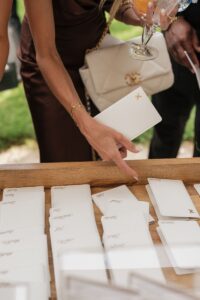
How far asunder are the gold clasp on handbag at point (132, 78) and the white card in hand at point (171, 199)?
1.57 feet

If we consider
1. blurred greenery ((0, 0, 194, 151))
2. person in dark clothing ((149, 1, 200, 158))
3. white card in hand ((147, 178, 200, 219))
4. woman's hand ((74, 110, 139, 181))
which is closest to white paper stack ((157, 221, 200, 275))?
white card in hand ((147, 178, 200, 219))

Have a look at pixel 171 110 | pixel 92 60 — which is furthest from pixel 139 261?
pixel 171 110

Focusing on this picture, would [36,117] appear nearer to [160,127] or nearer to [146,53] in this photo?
[146,53]

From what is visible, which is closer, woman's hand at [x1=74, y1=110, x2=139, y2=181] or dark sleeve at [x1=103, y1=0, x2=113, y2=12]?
woman's hand at [x1=74, y1=110, x2=139, y2=181]

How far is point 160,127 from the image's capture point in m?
1.88

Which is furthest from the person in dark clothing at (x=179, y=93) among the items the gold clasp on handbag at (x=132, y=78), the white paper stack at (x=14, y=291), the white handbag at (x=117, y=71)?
the white paper stack at (x=14, y=291)

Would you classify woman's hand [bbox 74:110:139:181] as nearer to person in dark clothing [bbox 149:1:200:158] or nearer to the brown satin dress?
the brown satin dress

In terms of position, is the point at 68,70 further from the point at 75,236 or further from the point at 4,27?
the point at 75,236

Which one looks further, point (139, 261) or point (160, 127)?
point (160, 127)

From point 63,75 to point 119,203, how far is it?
0.39 metres

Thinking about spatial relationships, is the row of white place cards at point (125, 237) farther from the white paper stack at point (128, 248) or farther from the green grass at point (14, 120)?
the green grass at point (14, 120)

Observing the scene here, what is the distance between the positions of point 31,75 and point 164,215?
2.32 ft

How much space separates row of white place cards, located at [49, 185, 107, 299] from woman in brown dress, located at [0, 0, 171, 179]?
127 mm

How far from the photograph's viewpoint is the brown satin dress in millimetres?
1271
